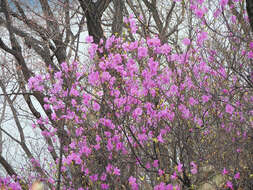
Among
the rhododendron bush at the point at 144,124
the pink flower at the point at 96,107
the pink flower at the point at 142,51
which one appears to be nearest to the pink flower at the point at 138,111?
the rhododendron bush at the point at 144,124

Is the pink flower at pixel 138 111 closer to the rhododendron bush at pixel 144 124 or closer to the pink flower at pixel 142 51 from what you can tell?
the rhododendron bush at pixel 144 124

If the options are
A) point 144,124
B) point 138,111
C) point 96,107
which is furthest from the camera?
point 96,107

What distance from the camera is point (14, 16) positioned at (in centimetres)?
678

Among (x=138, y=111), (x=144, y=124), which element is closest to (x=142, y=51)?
(x=138, y=111)

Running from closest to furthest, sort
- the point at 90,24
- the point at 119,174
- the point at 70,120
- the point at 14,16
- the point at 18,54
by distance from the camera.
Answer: the point at 119,174
the point at 70,120
the point at 90,24
the point at 18,54
the point at 14,16

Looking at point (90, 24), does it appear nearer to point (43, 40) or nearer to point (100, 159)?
point (43, 40)

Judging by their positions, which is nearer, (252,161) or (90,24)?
(252,161)

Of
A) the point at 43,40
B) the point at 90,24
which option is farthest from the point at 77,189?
the point at 43,40

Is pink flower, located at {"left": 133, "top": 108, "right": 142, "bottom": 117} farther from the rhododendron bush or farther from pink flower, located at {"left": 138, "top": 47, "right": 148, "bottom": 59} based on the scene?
pink flower, located at {"left": 138, "top": 47, "right": 148, "bottom": 59}

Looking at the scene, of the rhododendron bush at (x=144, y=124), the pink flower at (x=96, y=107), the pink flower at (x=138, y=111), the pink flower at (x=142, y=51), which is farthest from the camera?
the pink flower at (x=96, y=107)

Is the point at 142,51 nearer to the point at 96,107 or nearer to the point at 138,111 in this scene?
the point at 138,111

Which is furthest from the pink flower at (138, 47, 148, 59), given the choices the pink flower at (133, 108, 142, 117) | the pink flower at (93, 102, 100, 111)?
the pink flower at (93, 102, 100, 111)

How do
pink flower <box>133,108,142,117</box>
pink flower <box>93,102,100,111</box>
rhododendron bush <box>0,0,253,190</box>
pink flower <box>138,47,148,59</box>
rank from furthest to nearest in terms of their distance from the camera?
pink flower <box>93,102,100,111</box> → pink flower <box>138,47,148,59</box> → rhododendron bush <box>0,0,253,190</box> → pink flower <box>133,108,142,117</box>

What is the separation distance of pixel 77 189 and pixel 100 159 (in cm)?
59
